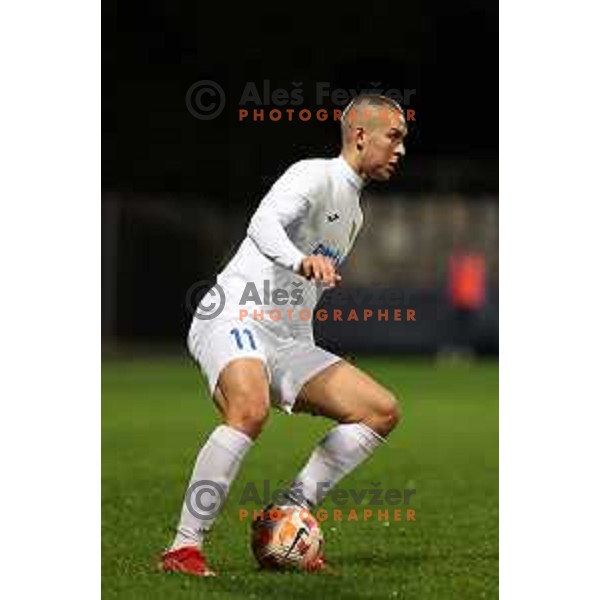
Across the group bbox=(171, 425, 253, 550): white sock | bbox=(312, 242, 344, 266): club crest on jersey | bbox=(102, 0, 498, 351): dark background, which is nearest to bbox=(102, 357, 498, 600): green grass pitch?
bbox=(171, 425, 253, 550): white sock

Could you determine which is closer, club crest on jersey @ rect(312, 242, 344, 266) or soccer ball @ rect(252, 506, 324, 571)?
soccer ball @ rect(252, 506, 324, 571)

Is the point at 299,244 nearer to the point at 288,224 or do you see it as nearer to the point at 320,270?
the point at 288,224

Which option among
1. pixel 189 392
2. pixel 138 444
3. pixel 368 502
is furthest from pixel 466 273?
pixel 368 502

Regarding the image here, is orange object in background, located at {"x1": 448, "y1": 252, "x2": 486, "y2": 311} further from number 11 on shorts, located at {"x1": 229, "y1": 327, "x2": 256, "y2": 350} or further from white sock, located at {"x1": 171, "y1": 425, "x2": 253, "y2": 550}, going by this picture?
white sock, located at {"x1": 171, "y1": 425, "x2": 253, "y2": 550}

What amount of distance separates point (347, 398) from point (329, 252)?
81cm

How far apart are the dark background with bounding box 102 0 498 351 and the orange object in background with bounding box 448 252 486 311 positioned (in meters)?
0.41

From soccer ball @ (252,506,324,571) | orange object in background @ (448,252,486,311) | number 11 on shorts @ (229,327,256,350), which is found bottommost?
orange object in background @ (448,252,486,311)

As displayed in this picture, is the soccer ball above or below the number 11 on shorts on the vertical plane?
below

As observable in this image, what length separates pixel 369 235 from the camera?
3375 cm

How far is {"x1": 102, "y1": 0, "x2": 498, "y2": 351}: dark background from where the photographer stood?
25.0 m

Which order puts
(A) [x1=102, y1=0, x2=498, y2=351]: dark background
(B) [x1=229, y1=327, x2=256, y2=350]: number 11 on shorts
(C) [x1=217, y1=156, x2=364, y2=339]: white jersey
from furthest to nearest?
(A) [x1=102, y1=0, x2=498, y2=351]: dark background → (C) [x1=217, y1=156, x2=364, y2=339]: white jersey → (B) [x1=229, y1=327, x2=256, y2=350]: number 11 on shorts
